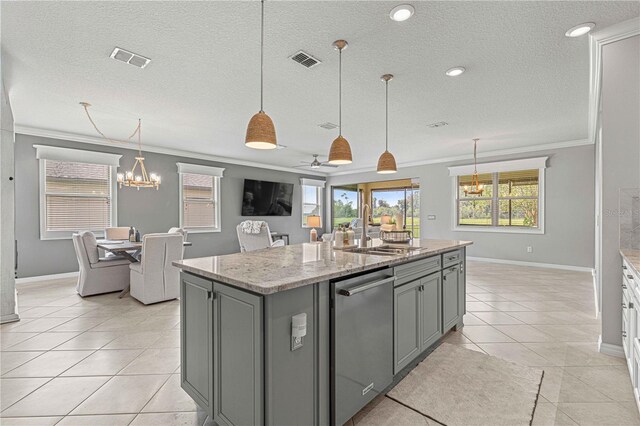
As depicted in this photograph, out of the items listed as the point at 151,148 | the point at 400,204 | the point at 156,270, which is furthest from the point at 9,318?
the point at 400,204

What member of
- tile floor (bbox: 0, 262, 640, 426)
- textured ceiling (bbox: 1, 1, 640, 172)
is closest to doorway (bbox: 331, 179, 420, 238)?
textured ceiling (bbox: 1, 1, 640, 172)

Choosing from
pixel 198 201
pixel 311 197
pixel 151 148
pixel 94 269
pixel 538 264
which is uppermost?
pixel 151 148

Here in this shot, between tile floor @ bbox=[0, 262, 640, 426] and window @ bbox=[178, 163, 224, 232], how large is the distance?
289 centimetres

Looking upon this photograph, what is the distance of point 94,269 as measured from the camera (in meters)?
4.31

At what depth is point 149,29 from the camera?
92.6 inches

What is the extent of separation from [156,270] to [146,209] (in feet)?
9.68

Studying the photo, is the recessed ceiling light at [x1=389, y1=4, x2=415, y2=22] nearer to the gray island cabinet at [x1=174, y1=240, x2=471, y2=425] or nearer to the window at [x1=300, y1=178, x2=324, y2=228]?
the gray island cabinet at [x1=174, y1=240, x2=471, y2=425]

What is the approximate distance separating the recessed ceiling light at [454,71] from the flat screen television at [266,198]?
604 centimetres

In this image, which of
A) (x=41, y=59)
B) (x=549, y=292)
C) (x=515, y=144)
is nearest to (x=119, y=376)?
(x=41, y=59)

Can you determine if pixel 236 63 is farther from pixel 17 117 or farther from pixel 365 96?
pixel 17 117

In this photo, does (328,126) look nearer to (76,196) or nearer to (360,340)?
(360,340)

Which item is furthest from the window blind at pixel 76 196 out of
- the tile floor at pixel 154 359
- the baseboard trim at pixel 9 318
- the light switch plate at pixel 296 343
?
the light switch plate at pixel 296 343

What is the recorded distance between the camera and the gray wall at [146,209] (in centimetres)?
506

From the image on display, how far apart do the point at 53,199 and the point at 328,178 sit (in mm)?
7302
